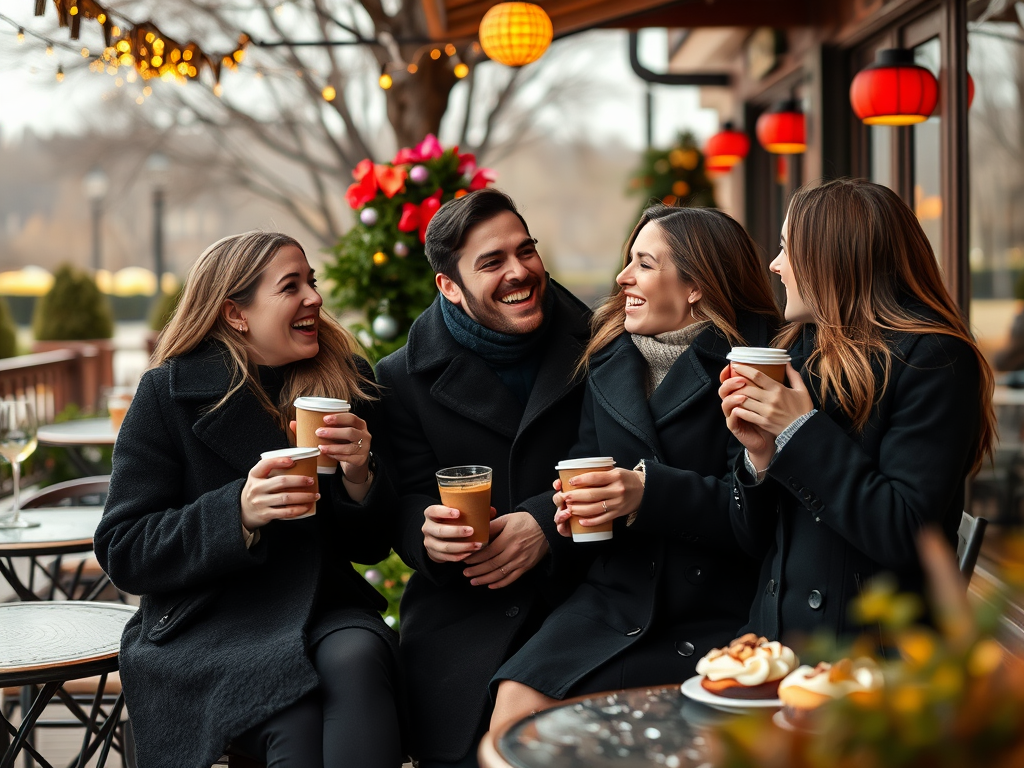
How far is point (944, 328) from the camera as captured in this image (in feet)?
7.28

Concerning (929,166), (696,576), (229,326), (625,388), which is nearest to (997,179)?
(929,166)

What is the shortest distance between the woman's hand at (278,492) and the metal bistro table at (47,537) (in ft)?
3.27

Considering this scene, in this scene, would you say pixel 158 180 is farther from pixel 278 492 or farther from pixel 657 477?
pixel 657 477

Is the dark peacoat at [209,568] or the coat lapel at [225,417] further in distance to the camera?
the coat lapel at [225,417]

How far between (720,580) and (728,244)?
2.91 ft

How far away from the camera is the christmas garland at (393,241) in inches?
176

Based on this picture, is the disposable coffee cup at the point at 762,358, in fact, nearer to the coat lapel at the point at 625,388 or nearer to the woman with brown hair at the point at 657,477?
the woman with brown hair at the point at 657,477

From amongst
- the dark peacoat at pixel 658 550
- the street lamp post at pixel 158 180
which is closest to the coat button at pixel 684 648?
the dark peacoat at pixel 658 550

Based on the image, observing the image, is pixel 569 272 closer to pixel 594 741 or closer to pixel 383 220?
pixel 383 220

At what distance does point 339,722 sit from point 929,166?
4.91 metres

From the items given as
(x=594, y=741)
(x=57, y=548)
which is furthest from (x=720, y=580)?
(x=57, y=548)

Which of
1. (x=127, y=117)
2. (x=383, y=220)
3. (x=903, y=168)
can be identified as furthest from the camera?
(x=127, y=117)

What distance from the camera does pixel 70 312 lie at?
48.9ft

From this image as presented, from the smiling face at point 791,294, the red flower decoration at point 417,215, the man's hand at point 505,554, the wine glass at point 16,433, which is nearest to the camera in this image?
the smiling face at point 791,294
